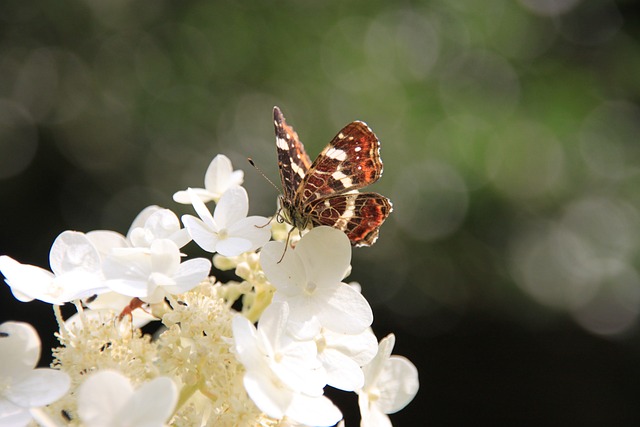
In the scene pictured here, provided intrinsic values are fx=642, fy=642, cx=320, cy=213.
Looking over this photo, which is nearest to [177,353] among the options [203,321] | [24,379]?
[203,321]

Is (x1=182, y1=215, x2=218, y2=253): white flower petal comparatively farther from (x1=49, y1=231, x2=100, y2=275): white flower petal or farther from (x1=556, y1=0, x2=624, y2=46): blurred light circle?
(x1=556, y1=0, x2=624, y2=46): blurred light circle

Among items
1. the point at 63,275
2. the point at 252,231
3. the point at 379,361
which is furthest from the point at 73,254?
the point at 379,361

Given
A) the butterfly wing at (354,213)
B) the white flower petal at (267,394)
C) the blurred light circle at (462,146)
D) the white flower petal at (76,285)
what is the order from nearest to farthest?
the white flower petal at (267,394) < the white flower petal at (76,285) < the butterfly wing at (354,213) < the blurred light circle at (462,146)

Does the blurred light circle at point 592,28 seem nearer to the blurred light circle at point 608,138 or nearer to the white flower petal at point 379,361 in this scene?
the blurred light circle at point 608,138

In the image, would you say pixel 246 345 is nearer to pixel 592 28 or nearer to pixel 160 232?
pixel 160 232

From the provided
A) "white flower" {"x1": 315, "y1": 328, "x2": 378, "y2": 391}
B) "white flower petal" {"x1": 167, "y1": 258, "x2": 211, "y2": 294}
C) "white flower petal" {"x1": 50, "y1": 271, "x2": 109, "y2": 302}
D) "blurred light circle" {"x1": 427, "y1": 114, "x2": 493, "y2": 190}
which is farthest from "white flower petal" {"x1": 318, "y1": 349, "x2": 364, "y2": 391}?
"blurred light circle" {"x1": 427, "y1": 114, "x2": 493, "y2": 190}

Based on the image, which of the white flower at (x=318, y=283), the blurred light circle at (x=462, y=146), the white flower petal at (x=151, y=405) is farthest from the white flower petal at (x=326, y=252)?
the blurred light circle at (x=462, y=146)
